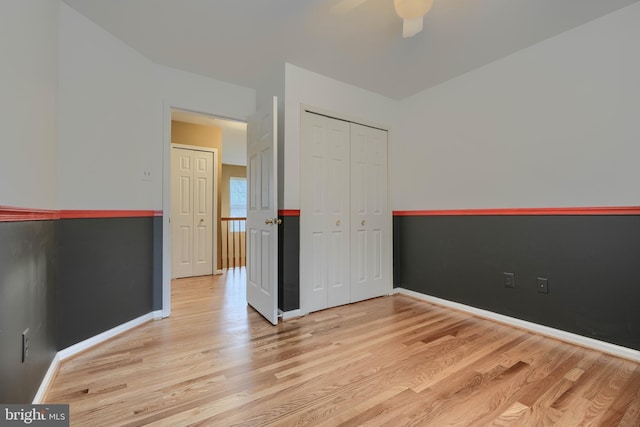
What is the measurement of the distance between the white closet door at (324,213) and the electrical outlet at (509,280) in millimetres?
1440

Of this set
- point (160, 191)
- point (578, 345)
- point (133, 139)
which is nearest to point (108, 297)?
point (160, 191)

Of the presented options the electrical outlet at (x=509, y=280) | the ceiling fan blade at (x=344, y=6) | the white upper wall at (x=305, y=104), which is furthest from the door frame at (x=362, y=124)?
the electrical outlet at (x=509, y=280)

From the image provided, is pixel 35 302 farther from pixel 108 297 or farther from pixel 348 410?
pixel 348 410

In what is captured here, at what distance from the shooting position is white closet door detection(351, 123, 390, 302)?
9.83 feet

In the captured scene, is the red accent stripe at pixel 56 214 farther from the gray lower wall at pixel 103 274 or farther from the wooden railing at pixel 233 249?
the wooden railing at pixel 233 249

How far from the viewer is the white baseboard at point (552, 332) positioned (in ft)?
6.00

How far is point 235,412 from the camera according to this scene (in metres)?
1.31

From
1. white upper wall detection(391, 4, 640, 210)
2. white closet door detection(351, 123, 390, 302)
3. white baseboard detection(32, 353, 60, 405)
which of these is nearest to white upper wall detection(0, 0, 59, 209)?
white baseboard detection(32, 353, 60, 405)

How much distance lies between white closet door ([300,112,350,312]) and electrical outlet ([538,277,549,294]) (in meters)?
1.65

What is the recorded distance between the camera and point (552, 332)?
2.13 meters

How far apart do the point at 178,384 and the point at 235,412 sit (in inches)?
17.4

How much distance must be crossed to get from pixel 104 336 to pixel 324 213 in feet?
6.67

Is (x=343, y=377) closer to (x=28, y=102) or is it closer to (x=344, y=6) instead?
(x=28, y=102)

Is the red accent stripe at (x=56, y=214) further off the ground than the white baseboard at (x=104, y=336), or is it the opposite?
the red accent stripe at (x=56, y=214)
